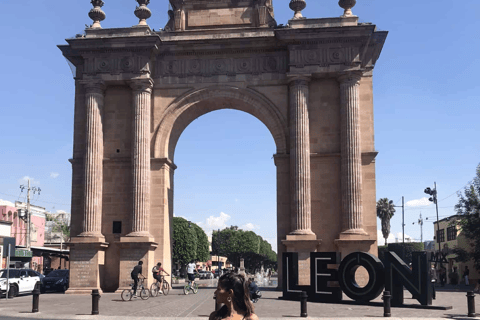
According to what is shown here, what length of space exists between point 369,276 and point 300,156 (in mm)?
9649

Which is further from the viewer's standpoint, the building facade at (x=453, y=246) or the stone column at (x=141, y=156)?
the building facade at (x=453, y=246)

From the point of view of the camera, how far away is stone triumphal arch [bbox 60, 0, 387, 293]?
2872 cm

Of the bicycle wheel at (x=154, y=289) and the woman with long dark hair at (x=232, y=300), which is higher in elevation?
the woman with long dark hair at (x=232, y=300)

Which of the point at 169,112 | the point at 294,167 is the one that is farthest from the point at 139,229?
the point at 294,167

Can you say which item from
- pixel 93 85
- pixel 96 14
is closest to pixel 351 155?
pixel 93 85

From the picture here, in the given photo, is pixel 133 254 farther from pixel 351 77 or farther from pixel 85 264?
pixel 351 77

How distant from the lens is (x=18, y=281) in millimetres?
30016

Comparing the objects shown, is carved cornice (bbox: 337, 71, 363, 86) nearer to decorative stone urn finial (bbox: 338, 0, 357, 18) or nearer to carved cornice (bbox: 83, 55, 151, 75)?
decorative stone urn finial (bbox: 338, 0, 357, 18)

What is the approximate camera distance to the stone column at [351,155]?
28.3 metres

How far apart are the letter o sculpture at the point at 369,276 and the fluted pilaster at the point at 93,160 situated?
13.7 meters

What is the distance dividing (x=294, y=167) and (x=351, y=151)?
9.71 feet

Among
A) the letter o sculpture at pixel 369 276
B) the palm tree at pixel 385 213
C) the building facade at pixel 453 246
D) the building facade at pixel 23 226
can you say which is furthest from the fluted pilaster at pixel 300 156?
the palm tree at pixel 385 213

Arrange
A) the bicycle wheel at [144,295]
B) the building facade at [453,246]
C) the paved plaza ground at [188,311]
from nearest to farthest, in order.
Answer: the paved plaza ground at [188,311] → the bicycle wheel at [144,295] → the building facade at [453,246]

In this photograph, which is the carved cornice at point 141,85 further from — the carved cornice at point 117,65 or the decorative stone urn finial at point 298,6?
the decorative stone urn finial at point 298,6
